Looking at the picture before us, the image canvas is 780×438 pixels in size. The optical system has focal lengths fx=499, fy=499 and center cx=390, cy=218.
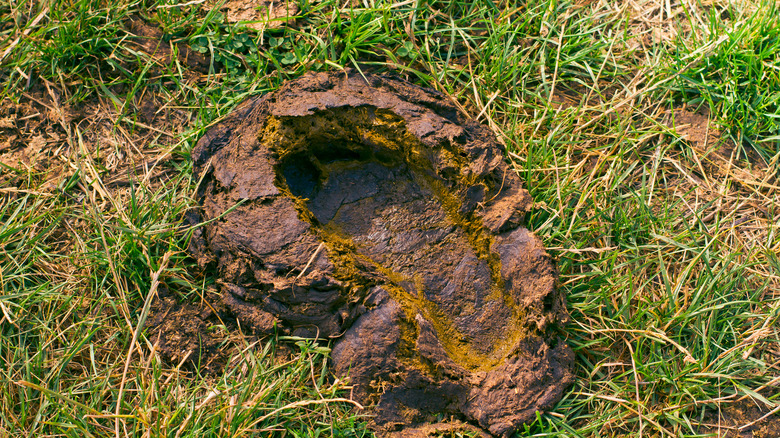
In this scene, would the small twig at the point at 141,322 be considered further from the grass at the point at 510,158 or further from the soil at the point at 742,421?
the soil at the point at 742,421

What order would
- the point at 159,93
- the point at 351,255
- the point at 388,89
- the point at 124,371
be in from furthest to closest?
the point at 159,93
the point at 388,89
the point at 351,255
the point at 124,371

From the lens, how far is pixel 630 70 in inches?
99.0

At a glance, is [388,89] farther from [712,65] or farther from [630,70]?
[712,65]

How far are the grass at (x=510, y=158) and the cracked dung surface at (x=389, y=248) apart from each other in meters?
0.15

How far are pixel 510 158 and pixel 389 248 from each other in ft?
2.39

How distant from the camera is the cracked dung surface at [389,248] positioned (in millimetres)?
1961

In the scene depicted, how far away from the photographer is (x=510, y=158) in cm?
235

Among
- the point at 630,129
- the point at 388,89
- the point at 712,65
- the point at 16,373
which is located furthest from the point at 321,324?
the point at 712,65

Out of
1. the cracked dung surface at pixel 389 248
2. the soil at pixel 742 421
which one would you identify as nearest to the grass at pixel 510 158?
the soil at pixel 742 421

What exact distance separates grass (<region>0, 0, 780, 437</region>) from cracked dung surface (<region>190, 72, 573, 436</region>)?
147 mm

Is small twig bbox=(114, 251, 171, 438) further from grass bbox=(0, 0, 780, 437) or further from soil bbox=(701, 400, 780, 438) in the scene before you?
soil bbox=(701, 400, 780, 438)

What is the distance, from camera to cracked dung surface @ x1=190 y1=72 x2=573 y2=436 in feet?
6.43

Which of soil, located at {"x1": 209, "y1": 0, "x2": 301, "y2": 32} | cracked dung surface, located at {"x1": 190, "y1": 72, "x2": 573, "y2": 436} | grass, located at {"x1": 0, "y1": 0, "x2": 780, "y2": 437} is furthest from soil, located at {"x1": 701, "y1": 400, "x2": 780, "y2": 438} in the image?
soil, located at {"x1": 209, "y1": 0, "x2": 301, "y2": 32}

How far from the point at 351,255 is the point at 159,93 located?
50.6 inches
